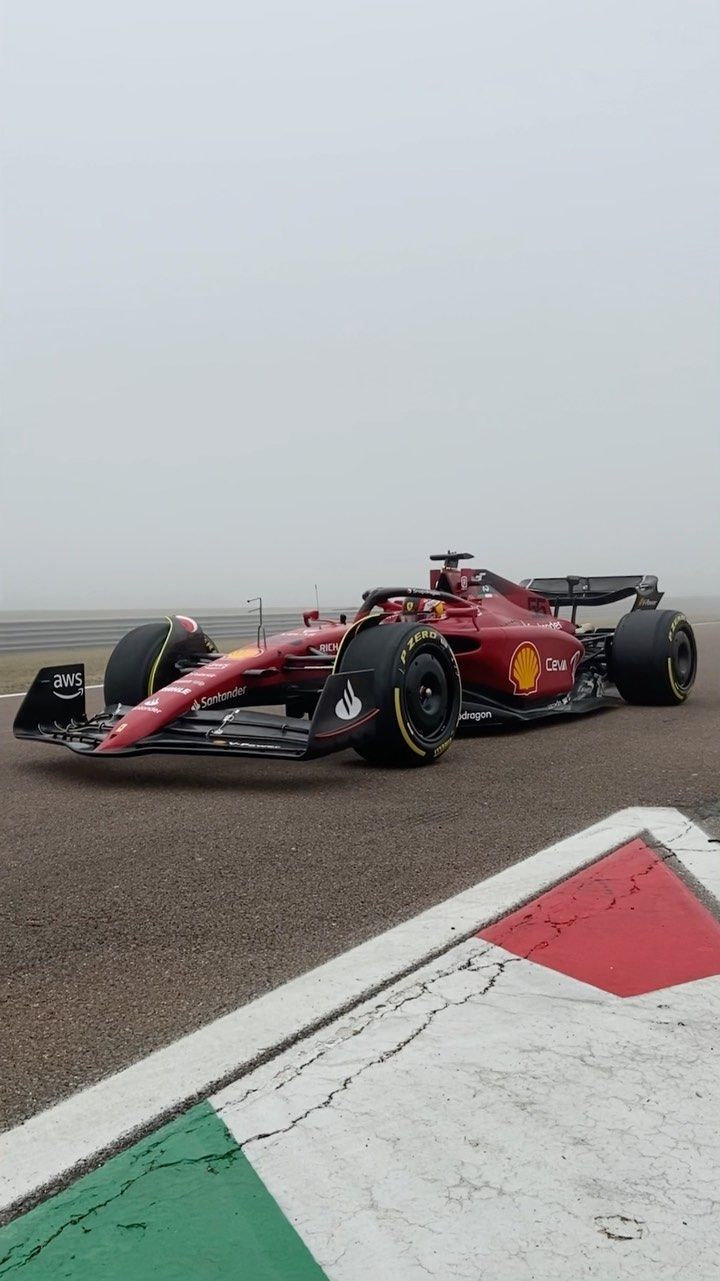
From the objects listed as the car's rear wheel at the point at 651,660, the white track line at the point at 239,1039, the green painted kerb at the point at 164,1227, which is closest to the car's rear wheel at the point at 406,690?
the white track line at the point at 239,1039

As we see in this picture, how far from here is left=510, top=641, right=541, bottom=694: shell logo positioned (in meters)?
8.12

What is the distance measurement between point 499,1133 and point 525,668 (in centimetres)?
628

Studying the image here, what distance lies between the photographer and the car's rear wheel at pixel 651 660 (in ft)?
30.7

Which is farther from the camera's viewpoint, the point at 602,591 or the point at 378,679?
the point at 602,591

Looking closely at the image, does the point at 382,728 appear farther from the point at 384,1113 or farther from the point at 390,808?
the point at 384,1113

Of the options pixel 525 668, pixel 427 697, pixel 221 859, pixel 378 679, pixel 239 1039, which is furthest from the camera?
pixel 525 668

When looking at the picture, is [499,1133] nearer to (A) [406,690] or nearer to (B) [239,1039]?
(B) [239,1039]

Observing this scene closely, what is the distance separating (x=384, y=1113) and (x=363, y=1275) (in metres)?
0.48

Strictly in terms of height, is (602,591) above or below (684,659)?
above

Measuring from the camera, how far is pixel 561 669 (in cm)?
877

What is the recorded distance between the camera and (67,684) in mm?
6777

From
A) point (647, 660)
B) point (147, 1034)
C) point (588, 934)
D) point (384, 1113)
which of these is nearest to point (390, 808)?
point (588, 934)

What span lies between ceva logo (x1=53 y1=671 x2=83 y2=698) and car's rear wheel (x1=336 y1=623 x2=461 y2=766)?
67.3 inches

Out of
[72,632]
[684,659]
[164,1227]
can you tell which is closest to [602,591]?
[684,659]
